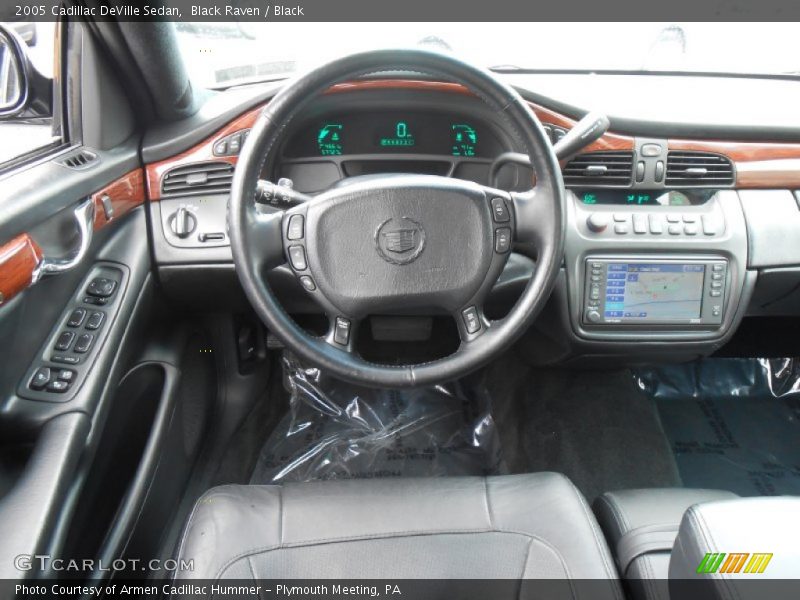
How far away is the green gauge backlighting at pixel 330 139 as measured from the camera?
1.61 meters

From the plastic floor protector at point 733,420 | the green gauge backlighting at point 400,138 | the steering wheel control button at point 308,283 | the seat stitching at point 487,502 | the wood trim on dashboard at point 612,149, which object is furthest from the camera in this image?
the plastic floor protector at point 733,420

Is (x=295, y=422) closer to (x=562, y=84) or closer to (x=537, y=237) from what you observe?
(x=537, y=237)

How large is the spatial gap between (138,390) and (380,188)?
33.6 inches

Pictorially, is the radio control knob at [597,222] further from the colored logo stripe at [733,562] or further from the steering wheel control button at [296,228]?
the colored logo stripe at [733,562]

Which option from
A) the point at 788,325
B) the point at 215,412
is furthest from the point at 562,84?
the point at 215,412

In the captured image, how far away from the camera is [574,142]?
4.28 feet

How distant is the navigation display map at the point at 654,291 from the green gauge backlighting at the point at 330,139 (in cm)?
76

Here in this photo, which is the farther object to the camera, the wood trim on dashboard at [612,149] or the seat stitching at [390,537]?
the wood trim on dashboard at [612,149]

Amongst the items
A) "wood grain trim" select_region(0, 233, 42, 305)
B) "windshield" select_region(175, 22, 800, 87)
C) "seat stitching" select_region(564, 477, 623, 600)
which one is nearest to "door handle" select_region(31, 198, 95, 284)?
"wood grain trim" select_region(0, 233, 42, 305)

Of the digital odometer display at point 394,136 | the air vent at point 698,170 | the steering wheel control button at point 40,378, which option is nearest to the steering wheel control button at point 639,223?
the air vent at point 698,170

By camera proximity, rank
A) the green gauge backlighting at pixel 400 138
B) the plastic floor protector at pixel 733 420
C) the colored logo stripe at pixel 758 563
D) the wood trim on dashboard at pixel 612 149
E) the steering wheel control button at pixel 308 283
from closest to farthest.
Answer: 1. the colored logo stripe at pixel 758 563
2. the steering wheel control button at pixel 308 283
3. the wood trim on dashboard at pixel 612 149
4. the green gauge backlighting at pixel 400 138
5. the plastic floor protector at pixel 733 420

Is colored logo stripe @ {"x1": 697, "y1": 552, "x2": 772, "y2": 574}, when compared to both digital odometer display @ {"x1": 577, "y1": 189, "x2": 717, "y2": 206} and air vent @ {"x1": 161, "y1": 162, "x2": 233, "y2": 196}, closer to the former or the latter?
digital odometer display @ {"x1": 577, "y1": 189, "x2": 717, "y2": 206}

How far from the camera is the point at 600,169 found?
5.15 feet

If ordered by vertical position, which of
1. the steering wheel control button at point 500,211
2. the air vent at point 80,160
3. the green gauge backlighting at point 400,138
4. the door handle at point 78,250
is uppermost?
the green gauge backlighting at point 400,138
